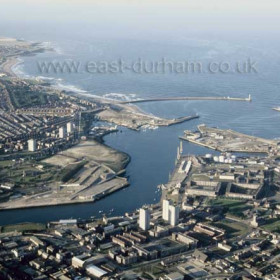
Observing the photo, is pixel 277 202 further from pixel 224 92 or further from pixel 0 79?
pixel 0 79

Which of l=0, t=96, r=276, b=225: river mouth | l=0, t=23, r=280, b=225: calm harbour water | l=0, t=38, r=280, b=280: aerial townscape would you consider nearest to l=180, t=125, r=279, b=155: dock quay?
l=0, t=38, r=280, b=280: aerial townscape

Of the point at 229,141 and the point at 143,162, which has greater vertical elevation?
the point at 229,141

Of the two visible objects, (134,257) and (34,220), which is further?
(34,220)

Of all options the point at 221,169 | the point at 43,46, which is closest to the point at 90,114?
the point at 221,169

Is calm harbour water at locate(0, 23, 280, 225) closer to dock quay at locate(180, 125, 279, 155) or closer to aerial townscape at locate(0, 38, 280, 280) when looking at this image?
aerial townscape at locate(0, 38, 280, 280)

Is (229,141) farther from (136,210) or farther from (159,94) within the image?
(159,94)

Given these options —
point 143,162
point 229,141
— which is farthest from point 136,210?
point 229,141

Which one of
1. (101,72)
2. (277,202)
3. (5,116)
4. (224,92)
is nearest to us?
(277,202)

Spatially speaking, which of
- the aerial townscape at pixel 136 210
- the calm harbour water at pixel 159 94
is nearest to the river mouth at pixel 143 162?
the calm harbour water at pixel 159 94
